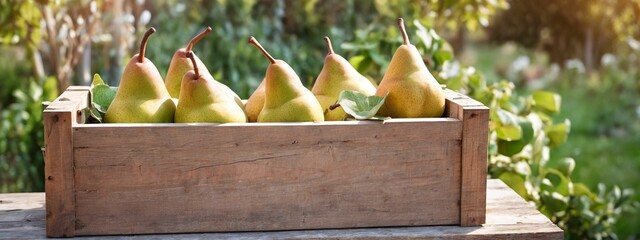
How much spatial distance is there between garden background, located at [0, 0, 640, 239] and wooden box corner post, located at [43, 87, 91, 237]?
1.33 meters

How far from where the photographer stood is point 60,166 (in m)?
1.61

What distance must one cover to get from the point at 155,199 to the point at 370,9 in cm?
362

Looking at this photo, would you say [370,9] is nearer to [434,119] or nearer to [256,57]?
[256,57]

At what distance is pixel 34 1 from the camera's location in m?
3.35

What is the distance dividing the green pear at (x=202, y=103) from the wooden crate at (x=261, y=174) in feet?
0.15

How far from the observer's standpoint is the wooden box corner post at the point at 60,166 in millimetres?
1581

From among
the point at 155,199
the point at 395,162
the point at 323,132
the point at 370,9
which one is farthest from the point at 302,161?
the point at 370,9

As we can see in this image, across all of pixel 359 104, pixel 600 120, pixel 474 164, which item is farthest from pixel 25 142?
pixel 600 120

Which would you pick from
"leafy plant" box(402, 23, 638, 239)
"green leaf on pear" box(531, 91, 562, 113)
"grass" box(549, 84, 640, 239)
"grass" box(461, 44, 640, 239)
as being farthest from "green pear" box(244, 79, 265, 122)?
"grass" box(549, 84, 640, 239)

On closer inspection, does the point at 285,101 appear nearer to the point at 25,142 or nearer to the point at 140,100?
the point at 140,100

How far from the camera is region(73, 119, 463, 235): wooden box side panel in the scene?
162 cm

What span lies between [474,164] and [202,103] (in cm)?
54

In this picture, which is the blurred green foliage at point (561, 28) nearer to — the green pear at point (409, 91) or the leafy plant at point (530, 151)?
the leafy plant at point (530, 151)

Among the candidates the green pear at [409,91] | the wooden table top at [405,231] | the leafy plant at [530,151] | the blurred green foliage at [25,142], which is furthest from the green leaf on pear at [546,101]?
the blurred green foliage at [25,142]
